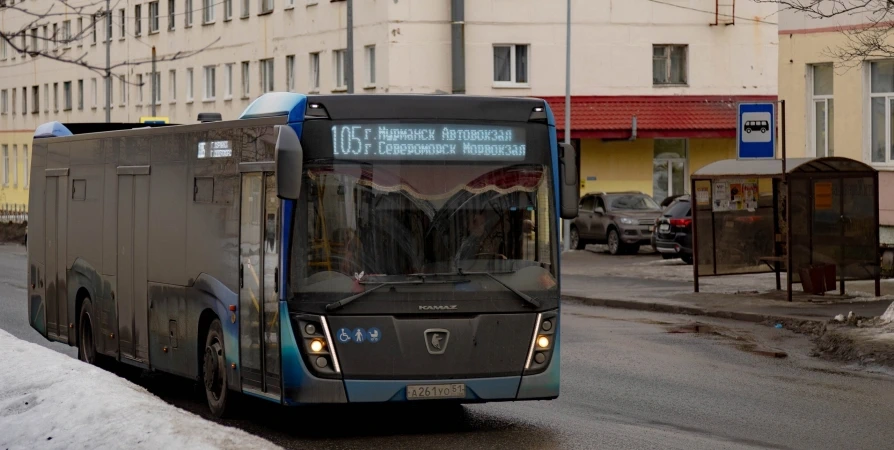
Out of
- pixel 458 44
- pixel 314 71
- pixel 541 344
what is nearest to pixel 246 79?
pixel 314 71

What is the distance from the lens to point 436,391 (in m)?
10.3

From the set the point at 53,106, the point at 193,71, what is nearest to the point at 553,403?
the point at 193,71

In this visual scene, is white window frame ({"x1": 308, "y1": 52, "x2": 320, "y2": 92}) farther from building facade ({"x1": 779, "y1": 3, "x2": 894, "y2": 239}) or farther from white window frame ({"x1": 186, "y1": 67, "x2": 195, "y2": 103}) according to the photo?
building facade ({"x1": 779, "y1": 3, "x2": 894, "y2": 239})

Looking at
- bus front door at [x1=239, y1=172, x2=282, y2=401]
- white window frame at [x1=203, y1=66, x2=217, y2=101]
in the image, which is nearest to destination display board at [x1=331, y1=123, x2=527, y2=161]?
bus front door at [x1=239, y1=172, x2=282, y2=401]

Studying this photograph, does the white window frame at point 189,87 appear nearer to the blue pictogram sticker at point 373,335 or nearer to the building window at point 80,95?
the building window at point 80,95

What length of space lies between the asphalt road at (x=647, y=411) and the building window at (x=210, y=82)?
146 feet

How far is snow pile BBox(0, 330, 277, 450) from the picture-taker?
303 inches

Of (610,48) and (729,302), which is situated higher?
(610,48)

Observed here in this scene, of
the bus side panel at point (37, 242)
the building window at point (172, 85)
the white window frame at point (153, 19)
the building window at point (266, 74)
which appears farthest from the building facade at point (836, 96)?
the white window frame at point (153, 19)

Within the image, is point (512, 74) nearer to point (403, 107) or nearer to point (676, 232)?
point (676, 232)

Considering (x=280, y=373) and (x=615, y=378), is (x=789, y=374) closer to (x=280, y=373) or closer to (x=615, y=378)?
(x=615, y=378)

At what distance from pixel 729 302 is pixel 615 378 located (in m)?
8.82

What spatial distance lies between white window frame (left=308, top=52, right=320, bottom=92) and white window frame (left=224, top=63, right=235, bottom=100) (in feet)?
22.5

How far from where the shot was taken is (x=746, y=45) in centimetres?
4941
